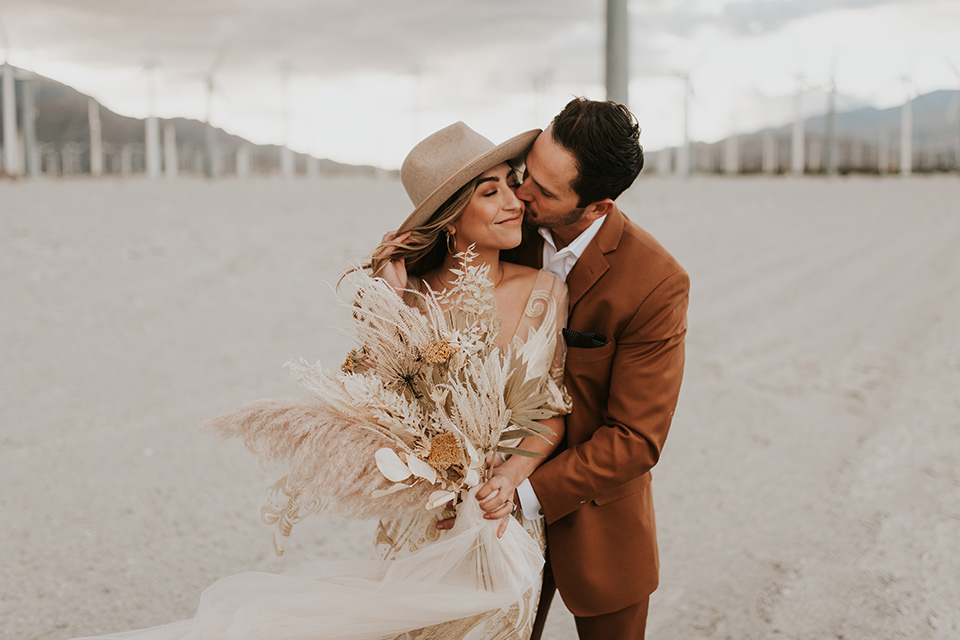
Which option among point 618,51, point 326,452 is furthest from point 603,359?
point 618,51

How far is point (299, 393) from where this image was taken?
297 inches

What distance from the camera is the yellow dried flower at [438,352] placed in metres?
2.14

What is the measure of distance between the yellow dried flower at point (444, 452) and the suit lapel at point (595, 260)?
0.68 metres

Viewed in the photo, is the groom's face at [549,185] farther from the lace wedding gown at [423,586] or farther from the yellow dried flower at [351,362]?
Answer: the yellow dried flower at [351,362]

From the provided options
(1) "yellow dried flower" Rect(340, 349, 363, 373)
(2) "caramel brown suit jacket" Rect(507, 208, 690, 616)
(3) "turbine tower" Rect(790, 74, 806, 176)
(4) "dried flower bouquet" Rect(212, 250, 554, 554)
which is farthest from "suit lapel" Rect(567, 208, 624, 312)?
(3) "turbine tower" Rect(790, 74, 806, 176)

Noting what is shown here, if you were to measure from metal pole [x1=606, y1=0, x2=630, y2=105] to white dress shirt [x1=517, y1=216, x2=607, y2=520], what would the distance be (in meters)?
3.75

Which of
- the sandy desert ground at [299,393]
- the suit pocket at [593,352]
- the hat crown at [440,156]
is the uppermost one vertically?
the hat crown at [440,156]

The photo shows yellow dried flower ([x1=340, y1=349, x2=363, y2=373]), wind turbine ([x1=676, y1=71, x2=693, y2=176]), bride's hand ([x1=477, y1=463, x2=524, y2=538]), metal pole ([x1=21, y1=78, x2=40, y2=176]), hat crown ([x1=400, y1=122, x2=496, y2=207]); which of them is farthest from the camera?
wind turbine ([x1=676, y1=71, x2=693, y2=176])

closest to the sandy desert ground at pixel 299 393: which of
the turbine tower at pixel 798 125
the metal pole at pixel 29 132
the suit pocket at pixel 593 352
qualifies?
the suit pocket at pixel 593 352

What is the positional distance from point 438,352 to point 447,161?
749mm

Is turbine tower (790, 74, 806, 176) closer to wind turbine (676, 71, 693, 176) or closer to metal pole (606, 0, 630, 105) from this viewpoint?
wind turbine (676, 71, 693, 176)

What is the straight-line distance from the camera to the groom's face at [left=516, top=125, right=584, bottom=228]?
2.50 m

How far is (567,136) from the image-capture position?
2.47 metres

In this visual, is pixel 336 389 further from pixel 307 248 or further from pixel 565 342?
pixel 307 248
